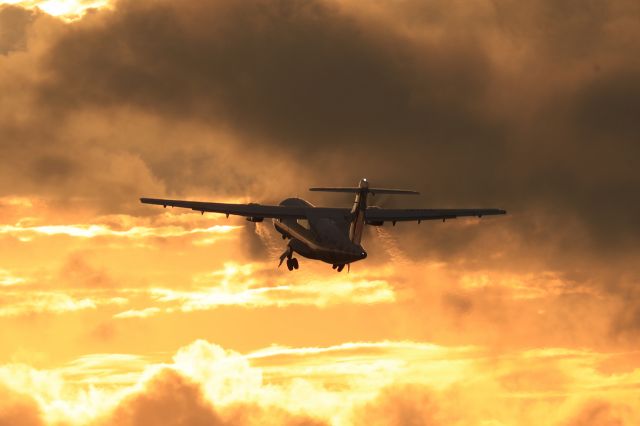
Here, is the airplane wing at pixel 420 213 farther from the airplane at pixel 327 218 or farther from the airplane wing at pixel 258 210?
the airplane wing at pixel 258 210

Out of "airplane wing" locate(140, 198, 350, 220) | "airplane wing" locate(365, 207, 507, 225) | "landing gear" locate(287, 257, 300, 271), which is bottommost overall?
"landing gear" locate(287, 257, 300, 271)

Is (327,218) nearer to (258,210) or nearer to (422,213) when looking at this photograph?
(258,210)

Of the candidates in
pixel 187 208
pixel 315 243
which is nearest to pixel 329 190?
pixel 315 243

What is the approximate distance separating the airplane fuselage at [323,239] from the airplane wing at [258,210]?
0.94 m

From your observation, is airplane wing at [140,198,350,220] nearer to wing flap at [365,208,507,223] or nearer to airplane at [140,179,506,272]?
airplane at [140,179,506,272]

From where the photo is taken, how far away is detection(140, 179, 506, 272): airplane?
13225 centimetres

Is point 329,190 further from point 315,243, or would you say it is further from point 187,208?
point 187,208

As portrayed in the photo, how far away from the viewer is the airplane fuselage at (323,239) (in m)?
131

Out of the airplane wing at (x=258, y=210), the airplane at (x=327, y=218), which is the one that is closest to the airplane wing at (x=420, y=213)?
the airplane at (x=327, y=218)

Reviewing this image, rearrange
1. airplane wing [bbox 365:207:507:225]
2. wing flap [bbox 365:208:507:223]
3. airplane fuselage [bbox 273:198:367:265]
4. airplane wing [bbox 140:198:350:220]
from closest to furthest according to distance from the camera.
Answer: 1. airplane fuselage [bbox 273:198:367:265]
2. airplane wing [bbox 140:198:350:220]
3. airplane wing [bbox 365:207:507:225]
4. wing flap [bbox 365:208:507:223]

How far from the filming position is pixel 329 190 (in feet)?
442

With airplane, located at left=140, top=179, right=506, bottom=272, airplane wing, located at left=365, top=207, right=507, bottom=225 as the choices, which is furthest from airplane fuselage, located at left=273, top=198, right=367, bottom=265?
airplane wing, located at left=365, top=207, right=507, bottom=225

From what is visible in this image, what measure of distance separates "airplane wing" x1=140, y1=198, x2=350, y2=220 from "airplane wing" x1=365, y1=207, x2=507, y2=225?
6312 mm

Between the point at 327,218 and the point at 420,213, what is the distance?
14.2m
